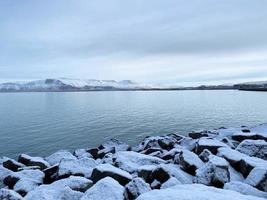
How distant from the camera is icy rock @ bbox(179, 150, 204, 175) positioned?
11320 millimetres

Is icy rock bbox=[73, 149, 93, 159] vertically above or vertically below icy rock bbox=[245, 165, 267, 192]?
below

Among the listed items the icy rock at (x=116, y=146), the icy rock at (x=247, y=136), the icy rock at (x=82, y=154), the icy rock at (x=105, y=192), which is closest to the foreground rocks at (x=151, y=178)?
the icy rock at (x=105, y=192)

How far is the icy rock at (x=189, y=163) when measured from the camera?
37.1 ft

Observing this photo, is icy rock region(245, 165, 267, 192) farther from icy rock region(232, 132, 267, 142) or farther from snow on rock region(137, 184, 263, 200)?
icy rock region(232, 132, 267, 142)

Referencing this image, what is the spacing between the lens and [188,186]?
25.7ft

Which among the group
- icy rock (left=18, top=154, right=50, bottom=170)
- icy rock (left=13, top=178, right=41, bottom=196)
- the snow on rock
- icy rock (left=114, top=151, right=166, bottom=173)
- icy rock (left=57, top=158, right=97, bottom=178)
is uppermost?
the snow on rock

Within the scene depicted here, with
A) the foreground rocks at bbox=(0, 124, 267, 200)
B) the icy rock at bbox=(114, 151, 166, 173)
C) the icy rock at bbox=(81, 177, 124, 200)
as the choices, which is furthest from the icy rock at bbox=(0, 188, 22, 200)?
the icy rock at bbox=(114, 151, 166, 173)

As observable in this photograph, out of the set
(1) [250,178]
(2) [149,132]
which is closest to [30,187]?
(1) [250,178]

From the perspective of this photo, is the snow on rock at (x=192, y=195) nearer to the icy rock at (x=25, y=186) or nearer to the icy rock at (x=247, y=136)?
the icy rock at (x=25, y=186)

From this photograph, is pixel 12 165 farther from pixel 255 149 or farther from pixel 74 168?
pixel 255 149

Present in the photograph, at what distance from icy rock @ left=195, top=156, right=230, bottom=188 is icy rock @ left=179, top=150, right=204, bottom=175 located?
135 cm

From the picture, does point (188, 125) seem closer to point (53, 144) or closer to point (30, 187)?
point (53, 144)

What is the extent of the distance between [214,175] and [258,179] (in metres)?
1.62

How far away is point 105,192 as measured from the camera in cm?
823
